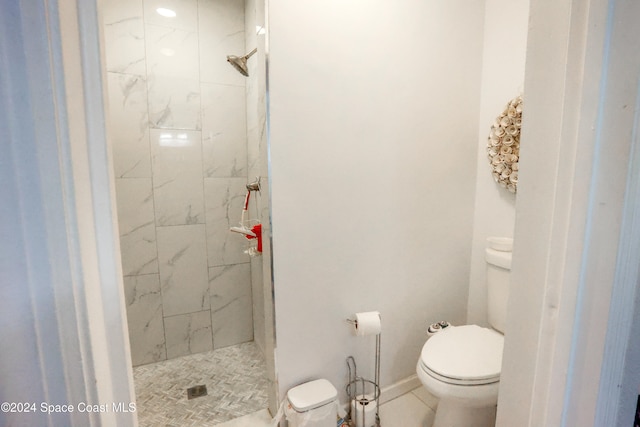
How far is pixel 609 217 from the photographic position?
0.52m

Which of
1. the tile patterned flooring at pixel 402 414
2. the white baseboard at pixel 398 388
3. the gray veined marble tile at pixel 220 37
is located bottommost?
the tile patterned flooring at pixel 402 414

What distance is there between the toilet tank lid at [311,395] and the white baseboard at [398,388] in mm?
487

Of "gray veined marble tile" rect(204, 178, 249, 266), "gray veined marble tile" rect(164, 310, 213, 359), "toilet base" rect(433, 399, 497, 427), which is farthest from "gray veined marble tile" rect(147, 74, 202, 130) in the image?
"toilet base" rect(433, 399, 497, 427)

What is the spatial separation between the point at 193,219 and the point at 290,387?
1.31 metres

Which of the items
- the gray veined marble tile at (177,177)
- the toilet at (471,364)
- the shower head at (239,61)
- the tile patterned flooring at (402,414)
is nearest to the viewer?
the toilet at (471,364)

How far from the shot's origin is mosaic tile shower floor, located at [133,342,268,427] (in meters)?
1.61

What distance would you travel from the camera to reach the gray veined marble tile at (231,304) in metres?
2.23

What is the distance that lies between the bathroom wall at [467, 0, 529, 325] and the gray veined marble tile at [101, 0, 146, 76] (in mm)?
2155

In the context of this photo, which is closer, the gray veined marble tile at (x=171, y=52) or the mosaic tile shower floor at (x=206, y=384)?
the mosaic tile shower floor at (x=206, y=384)

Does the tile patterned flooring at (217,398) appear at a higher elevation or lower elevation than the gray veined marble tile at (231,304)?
lower

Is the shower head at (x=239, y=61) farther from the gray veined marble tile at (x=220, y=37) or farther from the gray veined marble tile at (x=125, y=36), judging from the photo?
the gray veined marble tile at (x=125, y=36)

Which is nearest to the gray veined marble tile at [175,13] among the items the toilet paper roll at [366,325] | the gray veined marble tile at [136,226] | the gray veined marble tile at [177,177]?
the gray veined marble tile at [177,177]

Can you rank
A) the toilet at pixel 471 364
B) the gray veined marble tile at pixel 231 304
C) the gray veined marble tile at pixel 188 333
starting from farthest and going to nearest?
1. the gray veined marble tile at pixel 231 304
2. the gray veined marble tile at pixel 188 333
3. the toilet at pixel 471 364

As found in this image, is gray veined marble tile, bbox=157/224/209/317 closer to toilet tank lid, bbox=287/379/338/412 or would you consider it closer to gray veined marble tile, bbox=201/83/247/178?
gray veined marble tile, bbox=201/83/247/178
